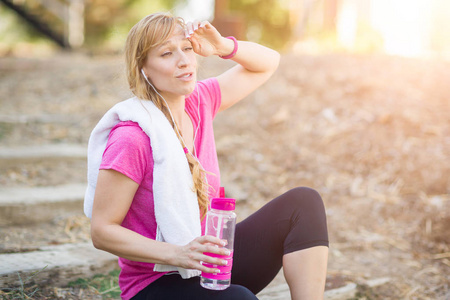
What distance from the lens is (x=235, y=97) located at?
2420 mm

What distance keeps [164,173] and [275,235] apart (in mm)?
699

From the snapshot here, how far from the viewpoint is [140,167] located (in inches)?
66.1

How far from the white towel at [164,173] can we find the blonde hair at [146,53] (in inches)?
1.8

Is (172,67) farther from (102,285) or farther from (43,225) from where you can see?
(43,225)

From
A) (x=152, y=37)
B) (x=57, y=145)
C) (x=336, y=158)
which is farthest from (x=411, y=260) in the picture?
(x=57, y=145)

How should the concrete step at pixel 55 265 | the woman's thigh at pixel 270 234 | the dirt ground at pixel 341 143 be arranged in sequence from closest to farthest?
the woman's thigh at pixel 270 234
the concrete step at pixel 55 265
the dirt ground at pixel 341 143

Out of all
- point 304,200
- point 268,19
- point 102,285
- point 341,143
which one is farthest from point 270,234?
point 268,19

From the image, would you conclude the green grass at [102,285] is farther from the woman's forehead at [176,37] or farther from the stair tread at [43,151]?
the stair tread at [43,151]

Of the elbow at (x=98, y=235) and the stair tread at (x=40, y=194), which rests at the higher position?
the elbow at (x=98, y=235)

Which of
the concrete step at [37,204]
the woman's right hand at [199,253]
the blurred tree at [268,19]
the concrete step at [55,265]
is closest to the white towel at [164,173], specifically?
the woman's right hand at [199,253]

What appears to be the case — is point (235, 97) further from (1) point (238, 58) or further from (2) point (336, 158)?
(2) point (336, 158)

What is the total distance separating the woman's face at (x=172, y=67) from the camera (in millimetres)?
1843

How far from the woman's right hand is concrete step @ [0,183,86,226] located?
1.85m

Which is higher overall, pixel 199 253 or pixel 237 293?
pixel 199 253
